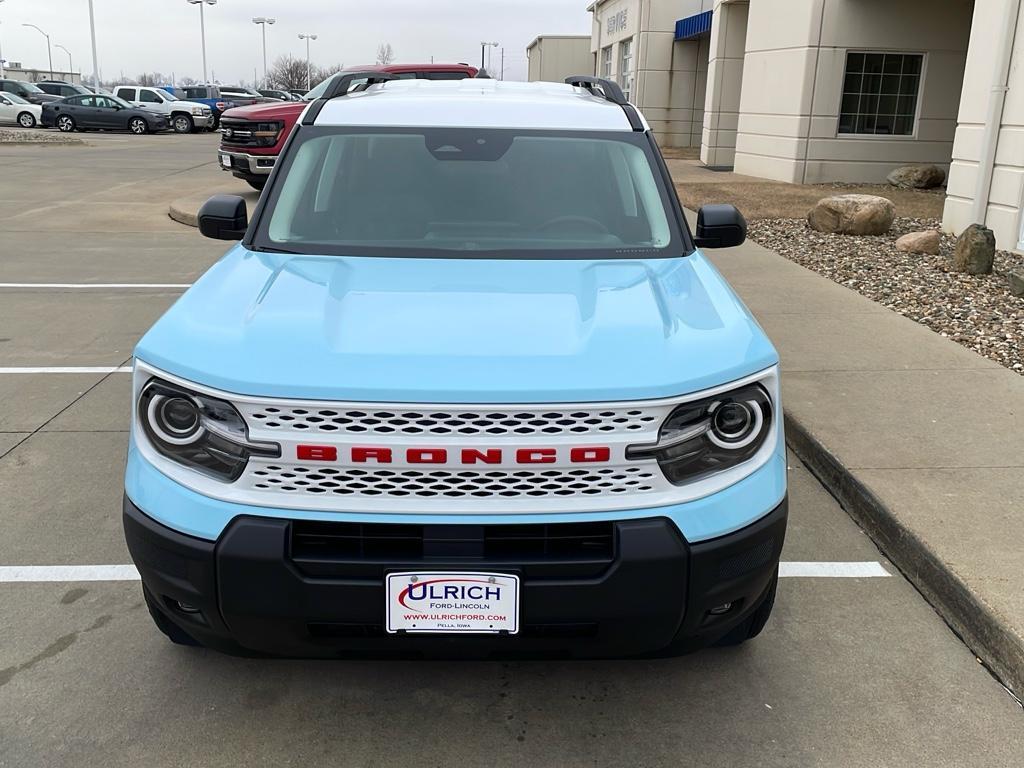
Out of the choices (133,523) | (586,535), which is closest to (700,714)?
(586,535)

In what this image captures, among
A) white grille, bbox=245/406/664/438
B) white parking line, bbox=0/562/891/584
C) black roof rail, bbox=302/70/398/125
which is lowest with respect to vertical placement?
white parking line, bbox=0/562/891/584

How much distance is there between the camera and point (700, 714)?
9.38 feet

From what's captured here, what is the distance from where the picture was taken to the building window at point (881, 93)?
58.6 feet

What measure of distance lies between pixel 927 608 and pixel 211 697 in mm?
2586

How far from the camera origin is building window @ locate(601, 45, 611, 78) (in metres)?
42.5

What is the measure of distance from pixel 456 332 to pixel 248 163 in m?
12.2

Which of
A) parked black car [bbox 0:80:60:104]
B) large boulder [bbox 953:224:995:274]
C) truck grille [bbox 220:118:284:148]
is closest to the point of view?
large boulder [bbox 953:224:995:274]

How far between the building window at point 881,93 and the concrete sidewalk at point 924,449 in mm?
11773

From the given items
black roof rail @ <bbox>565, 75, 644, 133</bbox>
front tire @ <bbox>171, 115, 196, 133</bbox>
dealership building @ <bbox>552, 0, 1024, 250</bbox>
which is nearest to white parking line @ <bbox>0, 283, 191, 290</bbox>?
black roof rail @ <bbox>565, 75, 644, 133</bbox>

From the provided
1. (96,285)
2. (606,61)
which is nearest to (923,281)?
(96,285)

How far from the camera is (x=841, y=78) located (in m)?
17.6

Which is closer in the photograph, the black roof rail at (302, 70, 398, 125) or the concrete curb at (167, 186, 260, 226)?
the black roof rail at (302, 70, 398, 125)

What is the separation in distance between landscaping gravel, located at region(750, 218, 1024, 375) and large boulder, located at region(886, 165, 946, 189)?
4.88m

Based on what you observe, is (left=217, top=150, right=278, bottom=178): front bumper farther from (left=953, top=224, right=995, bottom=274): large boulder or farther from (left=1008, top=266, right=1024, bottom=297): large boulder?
(left=1008, top=266, right=1024, bottom=297): large boulder
